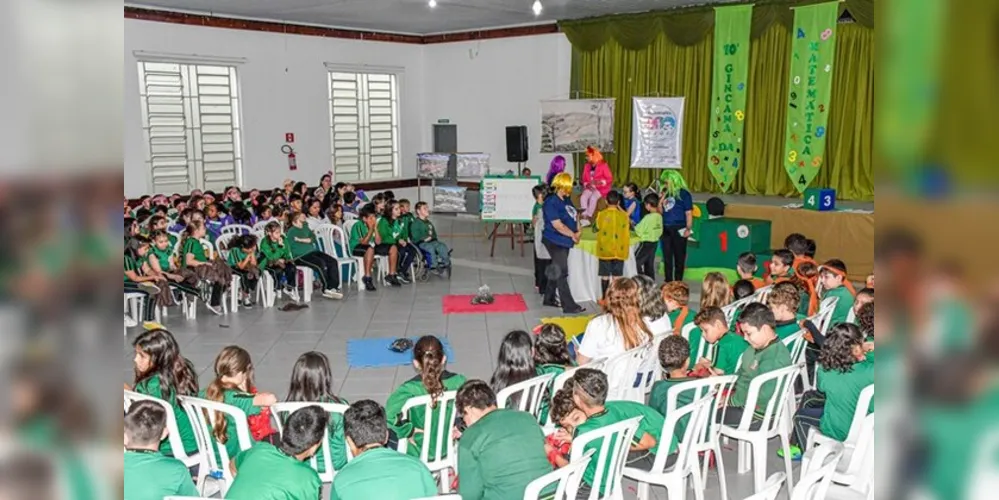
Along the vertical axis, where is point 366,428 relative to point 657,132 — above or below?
below

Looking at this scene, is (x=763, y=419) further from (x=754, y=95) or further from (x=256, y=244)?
(x=754, y=95)

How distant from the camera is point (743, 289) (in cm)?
551

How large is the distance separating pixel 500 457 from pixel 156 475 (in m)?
1.14

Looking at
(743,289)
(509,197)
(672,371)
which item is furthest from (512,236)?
(672,371)

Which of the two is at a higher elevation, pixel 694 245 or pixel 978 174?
pixel 978 174

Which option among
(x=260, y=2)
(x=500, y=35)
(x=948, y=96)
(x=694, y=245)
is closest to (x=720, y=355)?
(x=948, y=96)

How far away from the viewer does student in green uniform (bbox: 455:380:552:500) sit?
113 inches

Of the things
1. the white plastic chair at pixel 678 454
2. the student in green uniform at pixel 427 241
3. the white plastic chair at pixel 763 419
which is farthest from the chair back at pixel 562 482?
the student in green uniform at pixel 427 241

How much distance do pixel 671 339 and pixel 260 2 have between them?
28.2ft

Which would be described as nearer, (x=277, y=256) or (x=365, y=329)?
(x=365, y=329)

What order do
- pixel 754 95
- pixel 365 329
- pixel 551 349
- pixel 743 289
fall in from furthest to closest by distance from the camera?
pixel 754 95 < pixel 365 329 < pixel 743 289 < pixel 551 349

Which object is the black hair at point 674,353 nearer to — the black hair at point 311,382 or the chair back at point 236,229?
the black hair at point 311,382

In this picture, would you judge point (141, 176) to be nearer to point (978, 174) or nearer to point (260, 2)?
point (260, 2)

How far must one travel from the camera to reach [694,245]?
9430 mm
